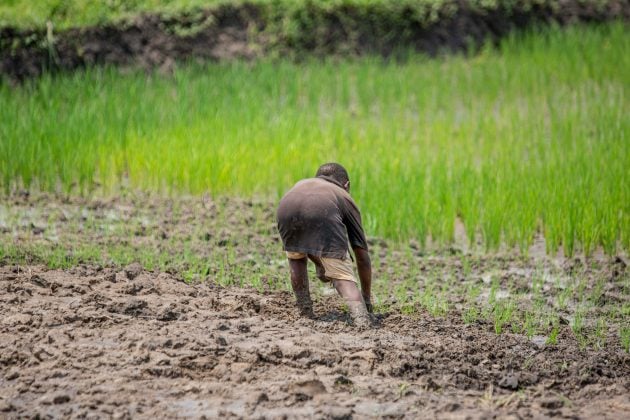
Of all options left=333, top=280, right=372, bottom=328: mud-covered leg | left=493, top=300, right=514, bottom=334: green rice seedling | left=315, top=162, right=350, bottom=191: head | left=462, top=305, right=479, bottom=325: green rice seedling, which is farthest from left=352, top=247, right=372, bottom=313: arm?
left=493, top=300, right=514, bottom=334: green rice seedling

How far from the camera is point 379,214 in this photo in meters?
7.55

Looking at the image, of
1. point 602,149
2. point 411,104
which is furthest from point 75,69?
point 602,149

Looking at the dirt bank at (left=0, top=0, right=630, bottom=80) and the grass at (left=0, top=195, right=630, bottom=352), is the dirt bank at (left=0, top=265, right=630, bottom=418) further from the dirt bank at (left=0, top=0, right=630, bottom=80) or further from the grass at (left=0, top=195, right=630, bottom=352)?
the dirt bank at (left=0, top=0, right=630, bottom=80)

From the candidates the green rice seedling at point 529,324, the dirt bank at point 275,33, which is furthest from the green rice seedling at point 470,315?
the dirt bank at point 275,33

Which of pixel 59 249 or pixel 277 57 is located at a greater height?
pixel 277 57

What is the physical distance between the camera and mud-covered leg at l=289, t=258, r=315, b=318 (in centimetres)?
546

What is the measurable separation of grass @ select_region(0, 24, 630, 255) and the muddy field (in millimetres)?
637

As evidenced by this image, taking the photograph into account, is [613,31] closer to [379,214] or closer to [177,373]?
[379,214]

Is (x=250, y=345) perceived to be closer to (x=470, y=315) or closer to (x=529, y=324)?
(x=470, y=315)

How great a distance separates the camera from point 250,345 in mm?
4797

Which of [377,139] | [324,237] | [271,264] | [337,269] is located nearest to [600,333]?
[337,269]

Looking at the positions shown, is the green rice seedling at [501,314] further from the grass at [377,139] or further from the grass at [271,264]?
the grass at [377,139]

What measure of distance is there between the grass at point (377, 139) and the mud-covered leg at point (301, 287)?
6.86 ft

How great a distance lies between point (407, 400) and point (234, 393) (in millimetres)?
722
